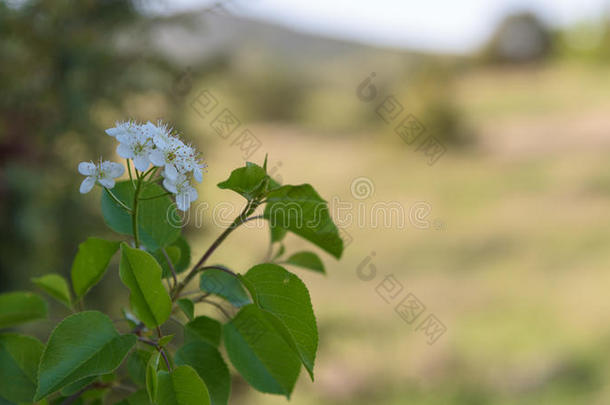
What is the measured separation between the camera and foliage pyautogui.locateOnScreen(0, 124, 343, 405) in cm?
33

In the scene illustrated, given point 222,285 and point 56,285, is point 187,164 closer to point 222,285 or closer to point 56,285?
point 222,285

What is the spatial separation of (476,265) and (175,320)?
3.51 m

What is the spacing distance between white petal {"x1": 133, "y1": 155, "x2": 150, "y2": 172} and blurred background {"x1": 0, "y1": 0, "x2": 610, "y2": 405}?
0.43 metres

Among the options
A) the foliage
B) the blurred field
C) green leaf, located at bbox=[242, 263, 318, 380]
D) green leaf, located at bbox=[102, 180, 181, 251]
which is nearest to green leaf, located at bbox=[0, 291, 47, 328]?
the foliage

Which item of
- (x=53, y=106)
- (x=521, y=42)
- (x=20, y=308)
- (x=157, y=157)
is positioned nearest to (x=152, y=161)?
(x=157, y=157)

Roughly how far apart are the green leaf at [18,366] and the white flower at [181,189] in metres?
0.18

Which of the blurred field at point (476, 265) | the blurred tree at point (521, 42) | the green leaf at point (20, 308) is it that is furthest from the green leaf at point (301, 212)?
the blurred tree at point (521, 42)

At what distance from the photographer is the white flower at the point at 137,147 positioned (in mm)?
341

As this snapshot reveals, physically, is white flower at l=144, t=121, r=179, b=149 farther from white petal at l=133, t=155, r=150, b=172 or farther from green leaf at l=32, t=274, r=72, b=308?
green leaf at l=32, t=274, r=72, b=308

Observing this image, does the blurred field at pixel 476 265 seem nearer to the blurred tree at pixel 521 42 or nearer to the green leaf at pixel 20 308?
the green leaf at pixel 20 308

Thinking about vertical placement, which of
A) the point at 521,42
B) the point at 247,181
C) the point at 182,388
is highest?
the point at 521,42

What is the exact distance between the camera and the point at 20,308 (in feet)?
1.60

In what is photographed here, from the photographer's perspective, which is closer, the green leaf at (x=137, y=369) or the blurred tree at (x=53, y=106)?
the green leaf at (x=137, y=369)

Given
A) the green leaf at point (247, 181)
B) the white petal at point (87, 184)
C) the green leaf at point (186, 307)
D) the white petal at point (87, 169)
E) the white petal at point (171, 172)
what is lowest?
the green leaf at point (186, 307)
